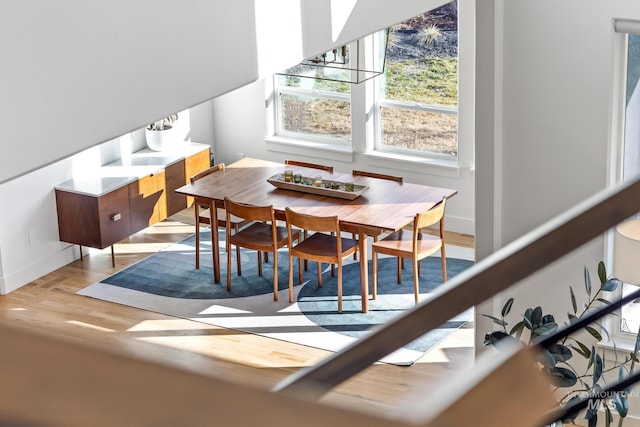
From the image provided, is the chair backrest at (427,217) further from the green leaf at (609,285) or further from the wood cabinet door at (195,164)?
the wood cabinet door at (195,164)

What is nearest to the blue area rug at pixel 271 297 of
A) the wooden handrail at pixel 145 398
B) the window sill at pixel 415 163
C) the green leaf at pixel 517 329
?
the window sill at pixel 415 163

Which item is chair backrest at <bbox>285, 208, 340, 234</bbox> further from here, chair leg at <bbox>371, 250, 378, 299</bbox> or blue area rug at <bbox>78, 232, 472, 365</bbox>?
blue area rug at <bbox>78, 232, 472, 365</bbox>

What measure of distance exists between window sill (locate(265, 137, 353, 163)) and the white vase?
1117 mm

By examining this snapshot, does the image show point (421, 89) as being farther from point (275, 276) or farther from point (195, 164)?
point (275, 276)

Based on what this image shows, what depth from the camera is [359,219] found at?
6871 mm

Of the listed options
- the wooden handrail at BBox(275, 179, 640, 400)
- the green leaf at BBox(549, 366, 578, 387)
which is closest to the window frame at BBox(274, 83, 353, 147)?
the green leaf at BBox(549, 366, 578, 387)

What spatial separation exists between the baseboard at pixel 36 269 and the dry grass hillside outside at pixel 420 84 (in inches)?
111

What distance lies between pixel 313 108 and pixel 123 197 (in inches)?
90.7

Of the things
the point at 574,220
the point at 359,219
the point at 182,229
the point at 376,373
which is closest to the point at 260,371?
the point at 376,373

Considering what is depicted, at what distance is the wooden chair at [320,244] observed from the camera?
682 centimetres

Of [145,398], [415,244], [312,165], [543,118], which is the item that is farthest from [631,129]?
[145,398]

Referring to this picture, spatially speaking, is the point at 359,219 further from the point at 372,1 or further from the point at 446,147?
the point at 372,1

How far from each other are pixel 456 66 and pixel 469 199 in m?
1.17

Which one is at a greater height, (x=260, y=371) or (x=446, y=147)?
(x=446, y=147)
